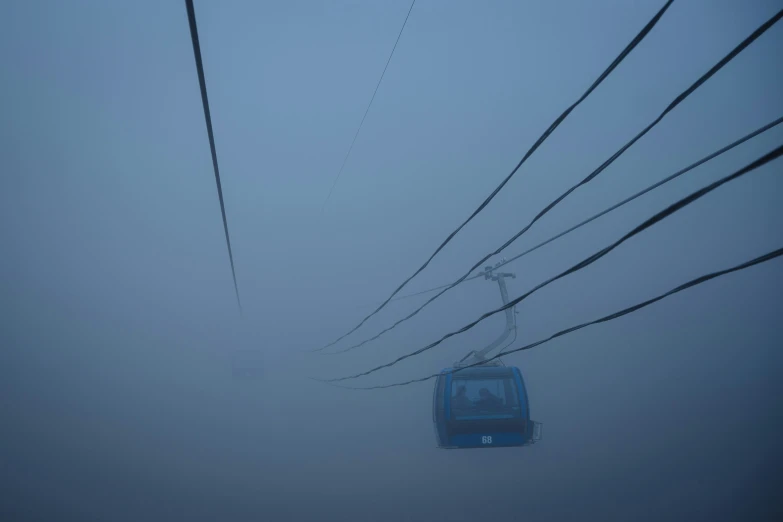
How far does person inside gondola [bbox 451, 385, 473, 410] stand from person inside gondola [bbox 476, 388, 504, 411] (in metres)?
0.17

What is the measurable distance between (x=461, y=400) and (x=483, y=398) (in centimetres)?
39

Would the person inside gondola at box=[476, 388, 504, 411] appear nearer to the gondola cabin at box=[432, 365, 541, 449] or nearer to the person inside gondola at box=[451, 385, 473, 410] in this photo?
the gondola cabin at box=[432, 365, 541, 449]

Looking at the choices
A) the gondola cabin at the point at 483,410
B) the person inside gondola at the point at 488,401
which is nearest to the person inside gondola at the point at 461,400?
the gondola cabin at the point at 483,410

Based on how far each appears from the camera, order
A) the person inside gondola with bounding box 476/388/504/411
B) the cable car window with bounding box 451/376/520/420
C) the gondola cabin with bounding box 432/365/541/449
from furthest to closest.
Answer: the person inside gondola with bounding box 476/388/504/411
the cable car window with bounding box 451/376/520/420
the gondola cabin with bounding box 432/365/541/449

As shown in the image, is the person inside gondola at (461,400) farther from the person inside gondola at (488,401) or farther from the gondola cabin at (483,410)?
the person inside gondola at (488,401)

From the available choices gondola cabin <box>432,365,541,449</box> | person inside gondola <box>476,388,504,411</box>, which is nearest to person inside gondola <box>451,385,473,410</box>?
gondola cabin <box>432,365,541,449</box>

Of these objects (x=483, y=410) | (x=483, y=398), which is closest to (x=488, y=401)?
(x=483, y=398)

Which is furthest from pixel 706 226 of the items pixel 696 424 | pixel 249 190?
pixel 249 190

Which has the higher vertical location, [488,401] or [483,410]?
[488,401]

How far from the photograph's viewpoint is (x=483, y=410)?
7.66m

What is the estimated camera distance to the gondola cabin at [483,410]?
7.35 metres

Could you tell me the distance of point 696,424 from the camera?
20.2 meters

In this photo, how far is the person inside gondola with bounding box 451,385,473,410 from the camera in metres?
7.71

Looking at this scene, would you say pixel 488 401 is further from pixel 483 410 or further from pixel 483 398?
pixel 483 410
